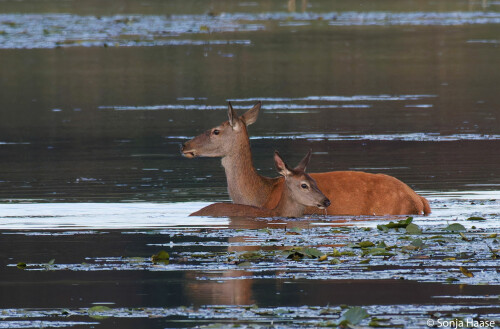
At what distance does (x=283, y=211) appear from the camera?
1523 cm

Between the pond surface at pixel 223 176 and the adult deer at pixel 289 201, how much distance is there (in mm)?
205

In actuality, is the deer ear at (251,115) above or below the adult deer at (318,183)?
above

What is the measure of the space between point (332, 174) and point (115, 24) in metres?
40.5

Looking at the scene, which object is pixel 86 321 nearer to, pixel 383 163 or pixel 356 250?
pixel 356 250

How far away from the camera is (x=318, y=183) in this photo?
15453 millimetres

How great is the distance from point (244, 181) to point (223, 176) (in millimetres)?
2952

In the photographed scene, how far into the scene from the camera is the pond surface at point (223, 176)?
34.0ft

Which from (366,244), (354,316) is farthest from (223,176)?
(354,316)

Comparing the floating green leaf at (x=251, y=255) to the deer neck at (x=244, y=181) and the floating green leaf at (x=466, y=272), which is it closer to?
the floating green leaf at (x=466, y=272)

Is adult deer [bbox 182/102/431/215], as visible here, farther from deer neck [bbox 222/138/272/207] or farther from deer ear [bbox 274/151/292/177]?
deer ear [bbox 274/151/292/177]

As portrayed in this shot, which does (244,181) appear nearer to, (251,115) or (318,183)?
(251,115)

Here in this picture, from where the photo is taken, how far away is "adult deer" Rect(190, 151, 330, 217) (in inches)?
586

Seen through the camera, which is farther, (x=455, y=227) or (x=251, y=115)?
(x=251, y=115)

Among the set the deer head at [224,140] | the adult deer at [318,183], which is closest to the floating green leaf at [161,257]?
the adult deer at [318,183]
